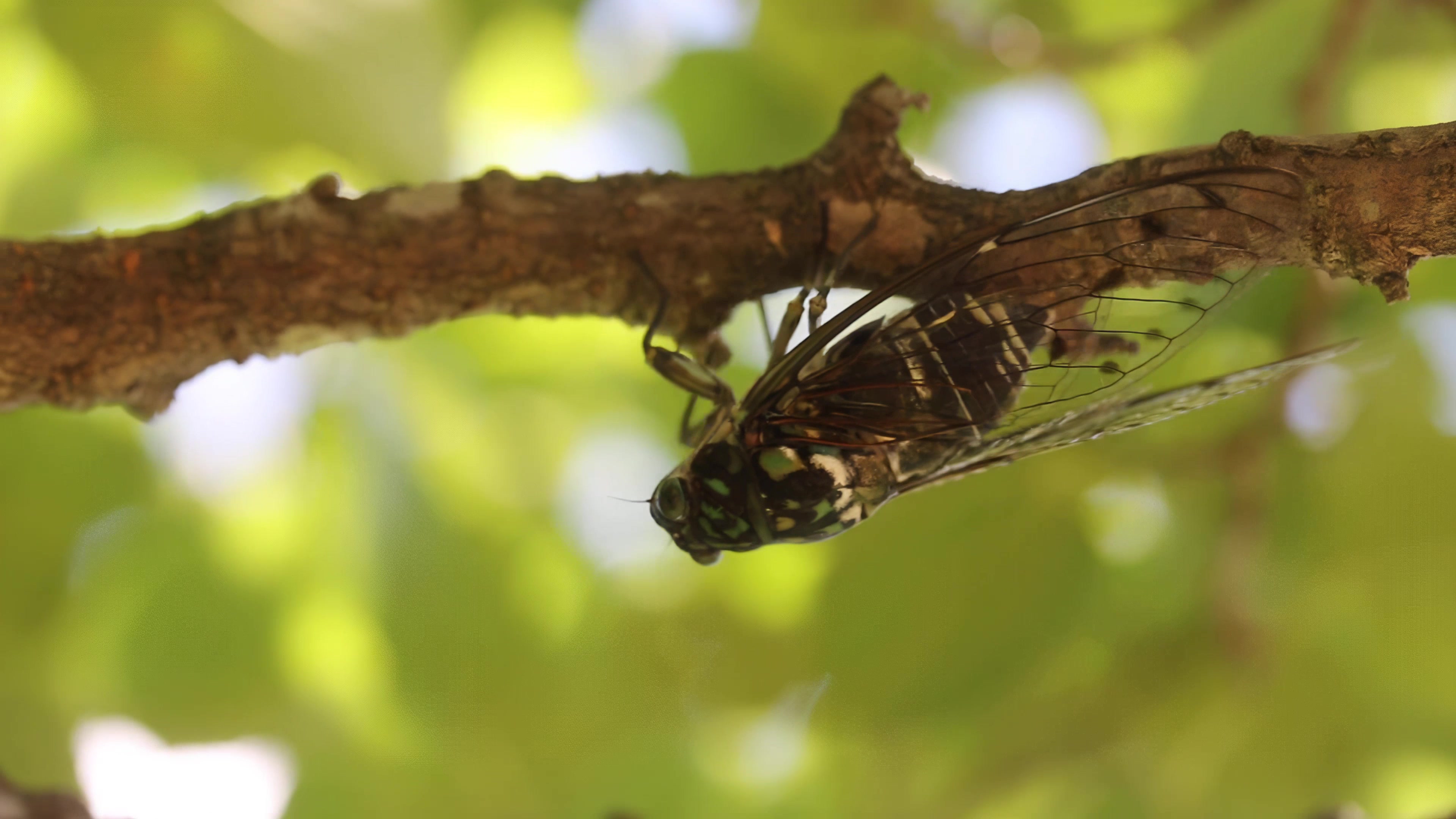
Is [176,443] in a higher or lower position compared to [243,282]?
higher

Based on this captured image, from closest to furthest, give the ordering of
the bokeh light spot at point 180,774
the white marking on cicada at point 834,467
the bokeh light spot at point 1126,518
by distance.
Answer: the white marking on cicada at point 834,467 → the bokeh light spot at point 180,774 → the bokeh light spot at point 1126,518

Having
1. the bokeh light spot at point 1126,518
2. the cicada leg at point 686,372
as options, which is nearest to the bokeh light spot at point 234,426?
the cicada leg at point 686,372

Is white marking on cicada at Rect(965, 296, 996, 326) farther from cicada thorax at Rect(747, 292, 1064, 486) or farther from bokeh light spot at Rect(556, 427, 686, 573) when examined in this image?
bokeh light spot at Rect(556, 427, 686, 573)

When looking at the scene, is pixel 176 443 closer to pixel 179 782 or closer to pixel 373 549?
pixel 373 549

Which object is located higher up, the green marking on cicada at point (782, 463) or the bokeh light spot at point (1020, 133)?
the bokeh light spot at point (1020, 133)

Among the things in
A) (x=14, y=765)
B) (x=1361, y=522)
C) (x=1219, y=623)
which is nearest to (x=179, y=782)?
(x=14, y=765)

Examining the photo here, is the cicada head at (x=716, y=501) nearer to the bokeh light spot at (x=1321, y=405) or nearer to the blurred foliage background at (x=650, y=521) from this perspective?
the blurred foliage background at (x=650, y=521)

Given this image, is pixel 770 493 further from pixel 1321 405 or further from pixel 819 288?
pixel 1321 405
